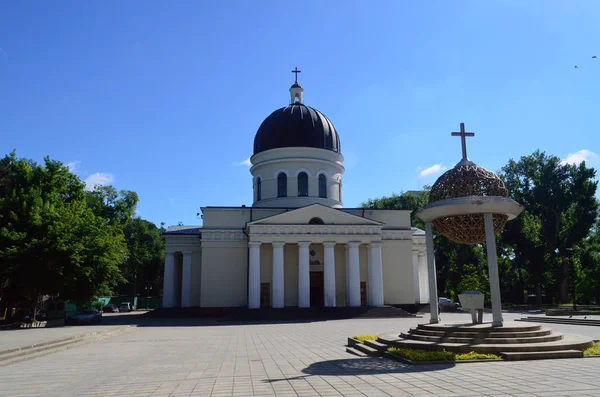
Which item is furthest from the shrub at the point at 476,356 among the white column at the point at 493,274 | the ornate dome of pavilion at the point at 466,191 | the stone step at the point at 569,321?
the stone step at the point at 569,321

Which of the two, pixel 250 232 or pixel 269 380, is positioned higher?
pixel 250 232


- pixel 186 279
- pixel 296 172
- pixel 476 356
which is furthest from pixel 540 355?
pixel 186 279

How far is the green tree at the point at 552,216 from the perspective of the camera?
149 feet

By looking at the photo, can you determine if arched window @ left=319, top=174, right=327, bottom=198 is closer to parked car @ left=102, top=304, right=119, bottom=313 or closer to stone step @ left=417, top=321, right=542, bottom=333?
stone step @ left=417, top=321, right=542, bottom=333

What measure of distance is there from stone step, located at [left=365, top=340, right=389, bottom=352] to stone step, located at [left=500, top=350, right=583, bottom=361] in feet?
10.2

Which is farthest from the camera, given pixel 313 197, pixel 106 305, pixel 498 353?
pixel 106 305

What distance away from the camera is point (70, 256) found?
26.2m

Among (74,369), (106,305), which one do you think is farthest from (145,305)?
Result: (74,369)

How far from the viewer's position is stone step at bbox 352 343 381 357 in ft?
41.6

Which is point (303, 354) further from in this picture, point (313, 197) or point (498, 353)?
point (313, 197)

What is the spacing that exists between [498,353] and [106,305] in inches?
2212

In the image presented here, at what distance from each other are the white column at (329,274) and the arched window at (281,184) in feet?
24.5

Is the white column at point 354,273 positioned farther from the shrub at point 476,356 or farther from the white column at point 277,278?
the shrub at point 476,356

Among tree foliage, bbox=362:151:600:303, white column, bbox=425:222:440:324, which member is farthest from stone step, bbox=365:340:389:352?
tree foliage, bbox=362:151:600:303
